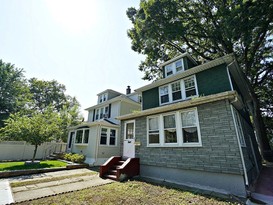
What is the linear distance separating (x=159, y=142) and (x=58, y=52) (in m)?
9.06

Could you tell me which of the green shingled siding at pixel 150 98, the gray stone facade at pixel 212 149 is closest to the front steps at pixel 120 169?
the gray stone facade at pixel 212 149

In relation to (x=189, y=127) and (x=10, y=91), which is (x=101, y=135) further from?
(x=10, y=91)

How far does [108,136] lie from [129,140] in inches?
175

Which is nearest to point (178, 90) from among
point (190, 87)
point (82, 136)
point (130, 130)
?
point (190, 87)

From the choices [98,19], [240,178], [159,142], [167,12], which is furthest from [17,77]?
[240,178]

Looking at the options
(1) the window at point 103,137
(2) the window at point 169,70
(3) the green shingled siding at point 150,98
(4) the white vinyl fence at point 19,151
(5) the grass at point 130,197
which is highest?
(2) the window at point 169,70

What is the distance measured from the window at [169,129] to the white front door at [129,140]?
239 cm

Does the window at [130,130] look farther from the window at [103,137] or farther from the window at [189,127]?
the window at [103,137]

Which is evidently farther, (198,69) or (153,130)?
(198,69)

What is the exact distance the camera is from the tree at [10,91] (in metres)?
23.4

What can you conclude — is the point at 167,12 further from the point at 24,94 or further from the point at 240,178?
the point at 24,94

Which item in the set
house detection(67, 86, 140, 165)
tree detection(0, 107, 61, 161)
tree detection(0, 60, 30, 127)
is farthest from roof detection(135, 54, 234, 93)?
tree detection(0, 60, 30, 127)

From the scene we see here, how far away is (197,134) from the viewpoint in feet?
20.9

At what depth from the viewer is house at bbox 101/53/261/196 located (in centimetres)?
539
